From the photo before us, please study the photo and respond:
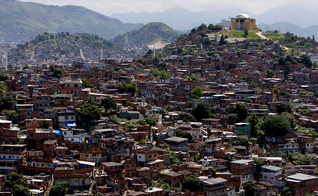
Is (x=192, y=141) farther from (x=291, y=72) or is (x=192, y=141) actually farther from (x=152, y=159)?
(x=291, y=72)

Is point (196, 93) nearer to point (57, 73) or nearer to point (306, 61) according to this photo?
point (57, 73)

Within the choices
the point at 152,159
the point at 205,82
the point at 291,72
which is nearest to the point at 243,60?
the point at 291,72

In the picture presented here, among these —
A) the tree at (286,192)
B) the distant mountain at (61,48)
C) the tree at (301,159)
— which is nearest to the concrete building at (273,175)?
the tree at (286,192)

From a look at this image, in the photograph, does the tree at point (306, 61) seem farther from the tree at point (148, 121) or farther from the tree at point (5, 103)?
the tree at point (5, 103)

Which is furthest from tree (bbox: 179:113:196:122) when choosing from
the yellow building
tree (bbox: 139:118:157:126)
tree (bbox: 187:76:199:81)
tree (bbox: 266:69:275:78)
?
the yellow building

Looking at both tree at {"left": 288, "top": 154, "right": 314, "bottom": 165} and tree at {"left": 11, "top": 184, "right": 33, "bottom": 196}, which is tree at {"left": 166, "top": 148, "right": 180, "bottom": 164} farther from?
tree at {"left": 11, "top": 184, "right": 33, "bottom": 196}
